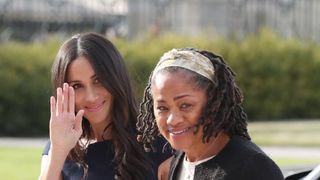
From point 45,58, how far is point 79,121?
12.6 meters

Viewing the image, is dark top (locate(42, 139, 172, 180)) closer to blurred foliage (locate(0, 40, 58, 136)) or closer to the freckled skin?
the freckled skin

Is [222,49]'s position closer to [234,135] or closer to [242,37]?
[242,37]

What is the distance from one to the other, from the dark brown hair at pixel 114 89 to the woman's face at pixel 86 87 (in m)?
0.02

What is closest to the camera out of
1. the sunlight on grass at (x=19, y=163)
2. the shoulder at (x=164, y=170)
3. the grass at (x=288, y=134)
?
the shoulder at (x=164, y=170)

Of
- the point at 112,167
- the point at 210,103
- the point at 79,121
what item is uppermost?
the point at 210,103

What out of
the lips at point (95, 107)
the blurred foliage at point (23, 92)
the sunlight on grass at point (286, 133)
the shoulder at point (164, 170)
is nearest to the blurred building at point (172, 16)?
the sunlight on grass at point (286, 133)

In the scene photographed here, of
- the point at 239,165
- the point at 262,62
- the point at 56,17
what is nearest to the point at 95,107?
the point at 239,165

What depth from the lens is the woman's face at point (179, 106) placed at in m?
2.09

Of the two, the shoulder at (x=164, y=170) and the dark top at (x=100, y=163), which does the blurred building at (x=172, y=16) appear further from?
the shoulder at (x=164, y=170)

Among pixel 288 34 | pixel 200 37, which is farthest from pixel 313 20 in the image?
pixel 200 37

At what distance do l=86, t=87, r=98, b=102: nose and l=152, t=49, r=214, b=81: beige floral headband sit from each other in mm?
636

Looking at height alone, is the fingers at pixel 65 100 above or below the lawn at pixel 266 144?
above

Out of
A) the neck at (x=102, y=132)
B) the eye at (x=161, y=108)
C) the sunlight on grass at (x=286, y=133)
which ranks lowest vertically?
the sunlight on grass at (x=286, y=133)

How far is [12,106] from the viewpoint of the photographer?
14.6 m
